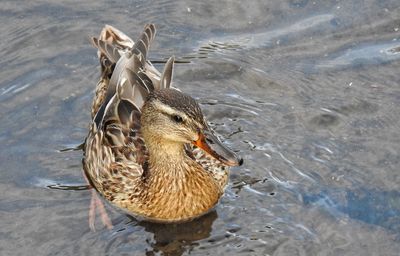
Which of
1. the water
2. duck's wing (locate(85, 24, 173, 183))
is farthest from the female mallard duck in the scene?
the water

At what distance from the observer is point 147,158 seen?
8492 mm

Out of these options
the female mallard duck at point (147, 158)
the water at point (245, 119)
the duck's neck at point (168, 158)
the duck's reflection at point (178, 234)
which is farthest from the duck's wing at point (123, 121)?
the duck's reflection at point (178, 234)

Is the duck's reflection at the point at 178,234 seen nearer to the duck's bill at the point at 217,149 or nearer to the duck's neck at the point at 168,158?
the duck's neck at the point at 168,158

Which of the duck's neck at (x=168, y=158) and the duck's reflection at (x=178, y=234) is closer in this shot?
A: the duck's reflection at (x=178, y=234)

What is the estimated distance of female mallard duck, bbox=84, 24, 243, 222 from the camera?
8117mm

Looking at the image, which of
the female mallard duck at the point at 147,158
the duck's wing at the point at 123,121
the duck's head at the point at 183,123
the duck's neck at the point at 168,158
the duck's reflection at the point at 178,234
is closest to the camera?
the duck's head at the point at 183,123

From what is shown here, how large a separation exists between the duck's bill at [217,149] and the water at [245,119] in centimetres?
67

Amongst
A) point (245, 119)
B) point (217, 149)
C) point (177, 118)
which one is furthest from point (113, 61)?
point (217, 149)

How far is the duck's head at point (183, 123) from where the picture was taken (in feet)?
25.3

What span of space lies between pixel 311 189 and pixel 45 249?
240 cm

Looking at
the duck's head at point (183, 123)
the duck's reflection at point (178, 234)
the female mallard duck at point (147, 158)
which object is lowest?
the duck's reflection at point (178, 234)

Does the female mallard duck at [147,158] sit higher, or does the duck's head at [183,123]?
the duck's head at [183,123]

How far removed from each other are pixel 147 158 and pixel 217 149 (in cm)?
95

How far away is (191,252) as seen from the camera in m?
7.86
